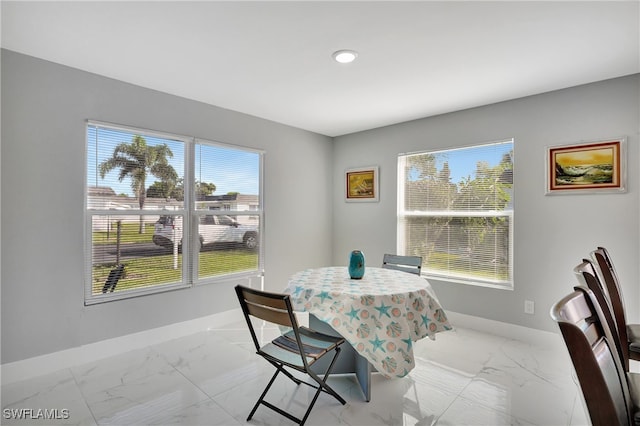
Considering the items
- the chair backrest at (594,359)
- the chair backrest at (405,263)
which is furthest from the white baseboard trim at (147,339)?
the chair backrest at (594,359)

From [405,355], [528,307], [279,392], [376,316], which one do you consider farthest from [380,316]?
[528,307]

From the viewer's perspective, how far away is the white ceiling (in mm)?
1981

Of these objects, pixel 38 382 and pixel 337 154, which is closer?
pixel 38 382

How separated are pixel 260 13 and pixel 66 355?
10.2 ft

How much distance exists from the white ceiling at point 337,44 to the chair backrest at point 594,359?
1747mm

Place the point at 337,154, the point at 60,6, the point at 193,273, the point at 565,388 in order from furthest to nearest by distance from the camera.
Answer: the point at 337,154
the point at 193,273
the point at 565,388
the point at 60,6

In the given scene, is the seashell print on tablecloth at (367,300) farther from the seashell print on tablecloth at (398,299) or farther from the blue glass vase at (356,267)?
the blue glass vase at (356,267)

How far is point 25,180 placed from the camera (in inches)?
102

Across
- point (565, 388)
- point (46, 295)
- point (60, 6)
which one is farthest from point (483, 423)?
point (60, 6)

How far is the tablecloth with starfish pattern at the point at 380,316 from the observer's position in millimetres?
2113

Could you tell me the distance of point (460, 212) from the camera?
393cm

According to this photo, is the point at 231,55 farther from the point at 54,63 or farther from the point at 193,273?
the point at 193,273

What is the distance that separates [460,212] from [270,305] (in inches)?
115

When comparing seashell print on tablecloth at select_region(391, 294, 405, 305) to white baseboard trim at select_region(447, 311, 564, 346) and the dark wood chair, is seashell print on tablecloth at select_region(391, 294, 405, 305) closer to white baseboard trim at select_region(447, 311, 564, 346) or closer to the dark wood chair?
the dark wood chair
